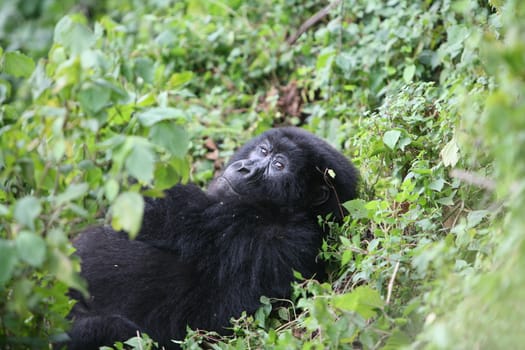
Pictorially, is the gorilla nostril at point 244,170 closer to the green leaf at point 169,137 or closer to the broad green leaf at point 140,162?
the green leaf at point 169,137

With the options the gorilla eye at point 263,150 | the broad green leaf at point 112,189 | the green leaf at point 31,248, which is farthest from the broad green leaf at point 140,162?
the gorilla eye at point 263,150

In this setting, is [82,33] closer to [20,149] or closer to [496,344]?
[20,149]

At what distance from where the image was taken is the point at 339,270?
4.14m

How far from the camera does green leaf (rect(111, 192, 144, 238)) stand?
7.92 ft

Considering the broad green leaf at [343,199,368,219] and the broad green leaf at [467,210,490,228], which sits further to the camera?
the broad green leaf at [343,199,368,219]

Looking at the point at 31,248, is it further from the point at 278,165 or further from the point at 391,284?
the point at 278,165

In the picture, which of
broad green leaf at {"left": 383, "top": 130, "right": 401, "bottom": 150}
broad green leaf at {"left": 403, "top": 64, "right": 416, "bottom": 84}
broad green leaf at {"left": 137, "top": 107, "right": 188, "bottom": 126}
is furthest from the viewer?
broad green leaf at {"left": 403, "top": 64, "right": 416, "bottom": 84}

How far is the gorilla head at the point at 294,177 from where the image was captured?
4500 mm

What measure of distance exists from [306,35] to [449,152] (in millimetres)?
2993

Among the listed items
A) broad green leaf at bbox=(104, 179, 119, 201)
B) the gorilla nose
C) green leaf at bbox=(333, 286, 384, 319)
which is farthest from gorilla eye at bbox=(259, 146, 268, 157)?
broad green leaf at bbox=(104, 179, 119, 201)

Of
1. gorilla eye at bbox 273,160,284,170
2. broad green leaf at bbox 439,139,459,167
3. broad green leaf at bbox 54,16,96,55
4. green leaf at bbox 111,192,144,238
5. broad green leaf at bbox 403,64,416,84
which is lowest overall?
gorilla eye at bbox 273,160,284,170

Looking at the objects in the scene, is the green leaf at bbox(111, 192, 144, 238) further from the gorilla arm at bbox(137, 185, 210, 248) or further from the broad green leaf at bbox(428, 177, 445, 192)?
the broad green leaf at bbox(428, 177, 445, 192)

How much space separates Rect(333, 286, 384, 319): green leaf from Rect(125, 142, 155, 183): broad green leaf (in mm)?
1058

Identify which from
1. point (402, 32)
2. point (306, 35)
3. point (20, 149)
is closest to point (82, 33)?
point (20, 149)
